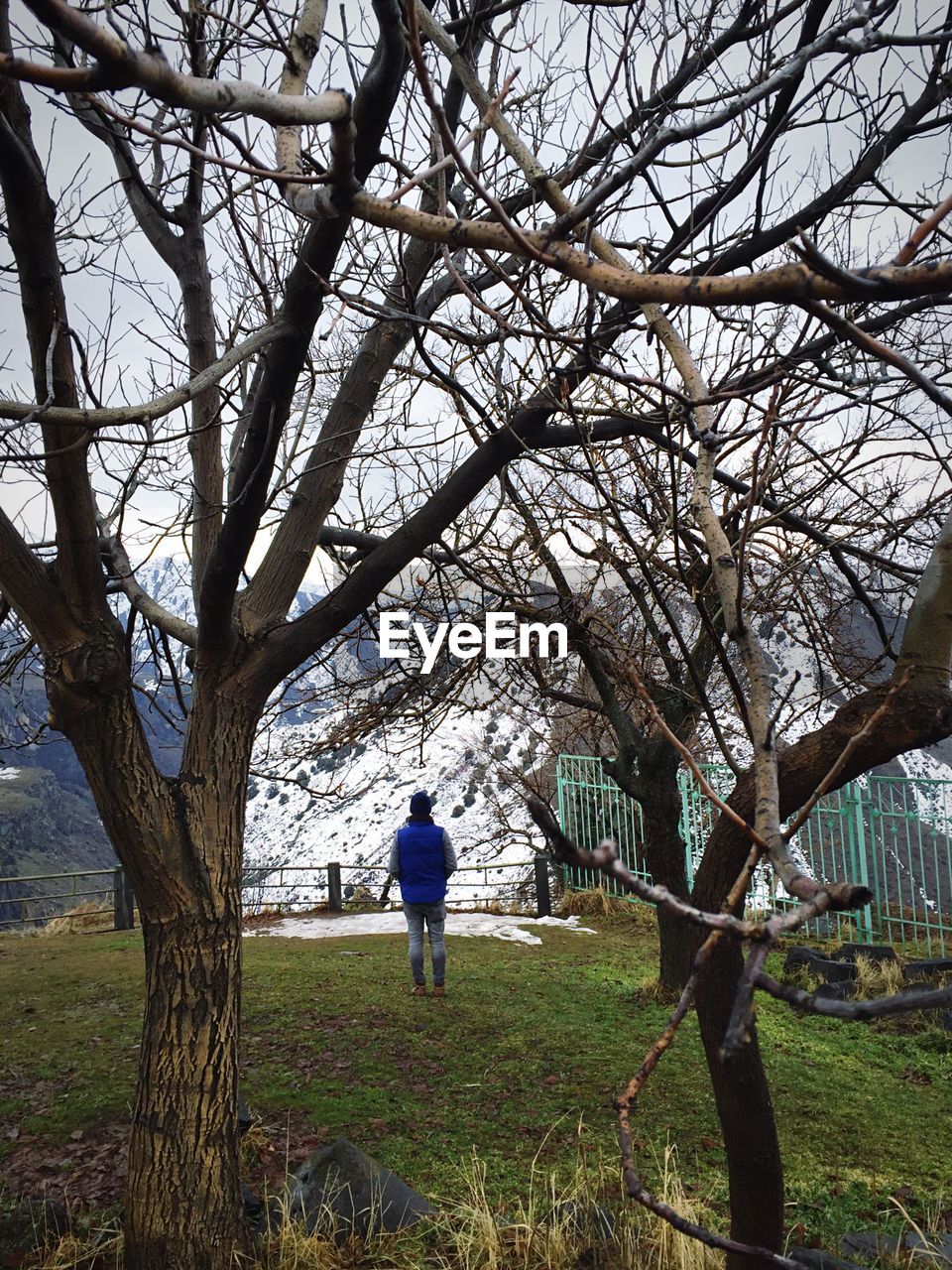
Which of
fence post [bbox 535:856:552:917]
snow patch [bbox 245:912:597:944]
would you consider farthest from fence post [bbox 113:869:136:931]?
fence post [bbox 535:856:552:917]

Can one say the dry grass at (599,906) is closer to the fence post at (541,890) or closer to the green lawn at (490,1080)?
the fence post at (541,890)

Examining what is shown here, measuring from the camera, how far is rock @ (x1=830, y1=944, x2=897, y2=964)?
852cm

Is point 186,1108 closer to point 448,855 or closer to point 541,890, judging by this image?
point 448,855

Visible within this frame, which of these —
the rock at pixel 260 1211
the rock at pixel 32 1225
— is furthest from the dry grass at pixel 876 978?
the rock at pixel 32 1225

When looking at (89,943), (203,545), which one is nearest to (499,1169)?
(203,545)

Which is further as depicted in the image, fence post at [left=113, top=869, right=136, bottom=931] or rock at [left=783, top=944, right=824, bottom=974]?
fence post at [left=113, top=869, right=136, bottom=931]

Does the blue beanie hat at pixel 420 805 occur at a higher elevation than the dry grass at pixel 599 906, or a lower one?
higher

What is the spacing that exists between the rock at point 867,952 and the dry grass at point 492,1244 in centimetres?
530

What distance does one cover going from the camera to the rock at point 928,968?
307 inches

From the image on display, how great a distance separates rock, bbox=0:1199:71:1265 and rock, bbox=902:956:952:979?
7.08 meters

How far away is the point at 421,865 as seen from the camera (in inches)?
306

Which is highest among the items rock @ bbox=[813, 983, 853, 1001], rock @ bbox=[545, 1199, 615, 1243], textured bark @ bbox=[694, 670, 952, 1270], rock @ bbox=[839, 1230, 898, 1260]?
textured bark @ bbox=[694, 670, 952, 1270]

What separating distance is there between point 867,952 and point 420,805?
4.73m

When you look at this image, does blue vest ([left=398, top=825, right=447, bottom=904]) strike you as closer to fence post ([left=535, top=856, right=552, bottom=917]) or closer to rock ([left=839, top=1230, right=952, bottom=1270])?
rock ([left=839, top=1230, right=952, bottom=1270])
